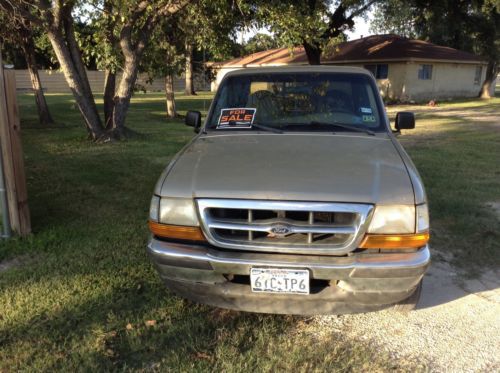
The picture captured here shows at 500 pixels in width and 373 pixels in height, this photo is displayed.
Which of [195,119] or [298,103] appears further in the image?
[195,119]

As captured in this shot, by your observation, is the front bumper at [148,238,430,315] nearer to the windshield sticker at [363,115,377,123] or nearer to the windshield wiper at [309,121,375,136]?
the windshield wiper at [309,121,375,136]

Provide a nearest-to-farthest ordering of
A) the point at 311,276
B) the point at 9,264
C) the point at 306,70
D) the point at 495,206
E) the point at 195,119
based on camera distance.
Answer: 1. the point at 311,276
2. the point at 9,264
3. the point at 306,70
4. the point at 195,119
5. the point at 495,206

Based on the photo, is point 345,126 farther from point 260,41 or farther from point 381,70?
point 381,70

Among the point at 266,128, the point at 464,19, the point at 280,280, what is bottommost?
the point at 280,280

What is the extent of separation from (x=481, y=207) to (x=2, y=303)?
5679 mm

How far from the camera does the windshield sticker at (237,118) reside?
411 centimetres

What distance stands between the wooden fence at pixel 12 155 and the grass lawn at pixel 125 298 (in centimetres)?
26

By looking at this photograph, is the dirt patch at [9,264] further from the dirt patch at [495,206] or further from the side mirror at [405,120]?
the dirt patch at [495,206]

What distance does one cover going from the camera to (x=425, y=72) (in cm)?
2995

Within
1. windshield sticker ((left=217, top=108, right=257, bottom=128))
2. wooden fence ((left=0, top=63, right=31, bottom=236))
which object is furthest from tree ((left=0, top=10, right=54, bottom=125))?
windshield sticker ((left=217, top=108, right=257, bottom=128))

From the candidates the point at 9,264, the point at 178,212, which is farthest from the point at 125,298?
the point at 9,264

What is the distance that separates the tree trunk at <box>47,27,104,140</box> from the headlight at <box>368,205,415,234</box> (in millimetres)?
9801

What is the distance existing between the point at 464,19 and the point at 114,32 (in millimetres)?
24237

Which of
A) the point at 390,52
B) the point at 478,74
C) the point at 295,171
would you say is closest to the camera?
the point at 295,171
